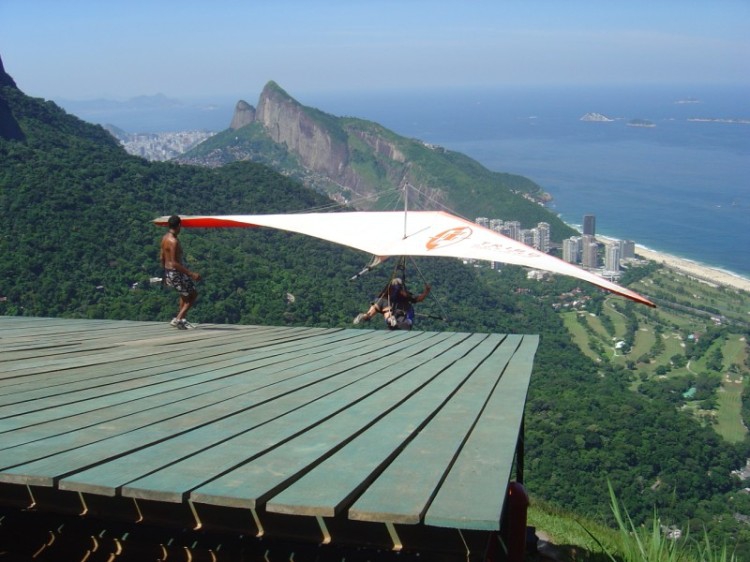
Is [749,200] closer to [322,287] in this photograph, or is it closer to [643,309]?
[643,309]

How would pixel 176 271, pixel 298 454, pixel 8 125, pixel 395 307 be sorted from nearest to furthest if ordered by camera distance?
pixel 298 454 → pixel 176 271 → pixel 395 307 → pixel 8 125

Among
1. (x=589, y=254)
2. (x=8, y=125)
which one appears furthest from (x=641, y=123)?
(x=8, y=125)

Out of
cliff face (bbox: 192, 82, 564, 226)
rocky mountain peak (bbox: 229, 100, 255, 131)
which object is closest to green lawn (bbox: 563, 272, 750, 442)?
cliff face (bbox: 192, 82, 564, 226)

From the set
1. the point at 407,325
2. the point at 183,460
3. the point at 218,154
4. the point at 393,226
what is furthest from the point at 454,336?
the point at 218,154

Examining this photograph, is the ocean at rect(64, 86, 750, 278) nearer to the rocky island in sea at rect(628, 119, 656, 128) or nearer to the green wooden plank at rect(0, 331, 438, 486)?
the rocky island in sea at rect(628, 119, 656, 128)

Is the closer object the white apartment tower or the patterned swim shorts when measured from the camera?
the patterned swim shorts

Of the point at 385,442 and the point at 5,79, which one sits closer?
the point at 385,442

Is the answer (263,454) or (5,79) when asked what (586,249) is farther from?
(263,454)

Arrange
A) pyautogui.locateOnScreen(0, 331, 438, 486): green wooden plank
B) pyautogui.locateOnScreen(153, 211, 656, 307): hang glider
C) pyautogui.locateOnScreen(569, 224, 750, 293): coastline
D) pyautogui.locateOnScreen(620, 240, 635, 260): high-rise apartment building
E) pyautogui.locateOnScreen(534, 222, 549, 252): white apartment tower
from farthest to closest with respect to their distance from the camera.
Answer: pyautogui.locateOnScreen(620, 240, 635, 260): high-rise apartment building < pyautogui.locateOnScreen(569, 224, 750, 293): coastline < pyautogui.locateOnScreen(534, 222, 549, 252): white apartment tower < pyautogui.locateOnScreen(153, 211, 656, 307): hang glider < pyautogui.locateOnScreen(0, 331, 438, 486): green wooden plank
